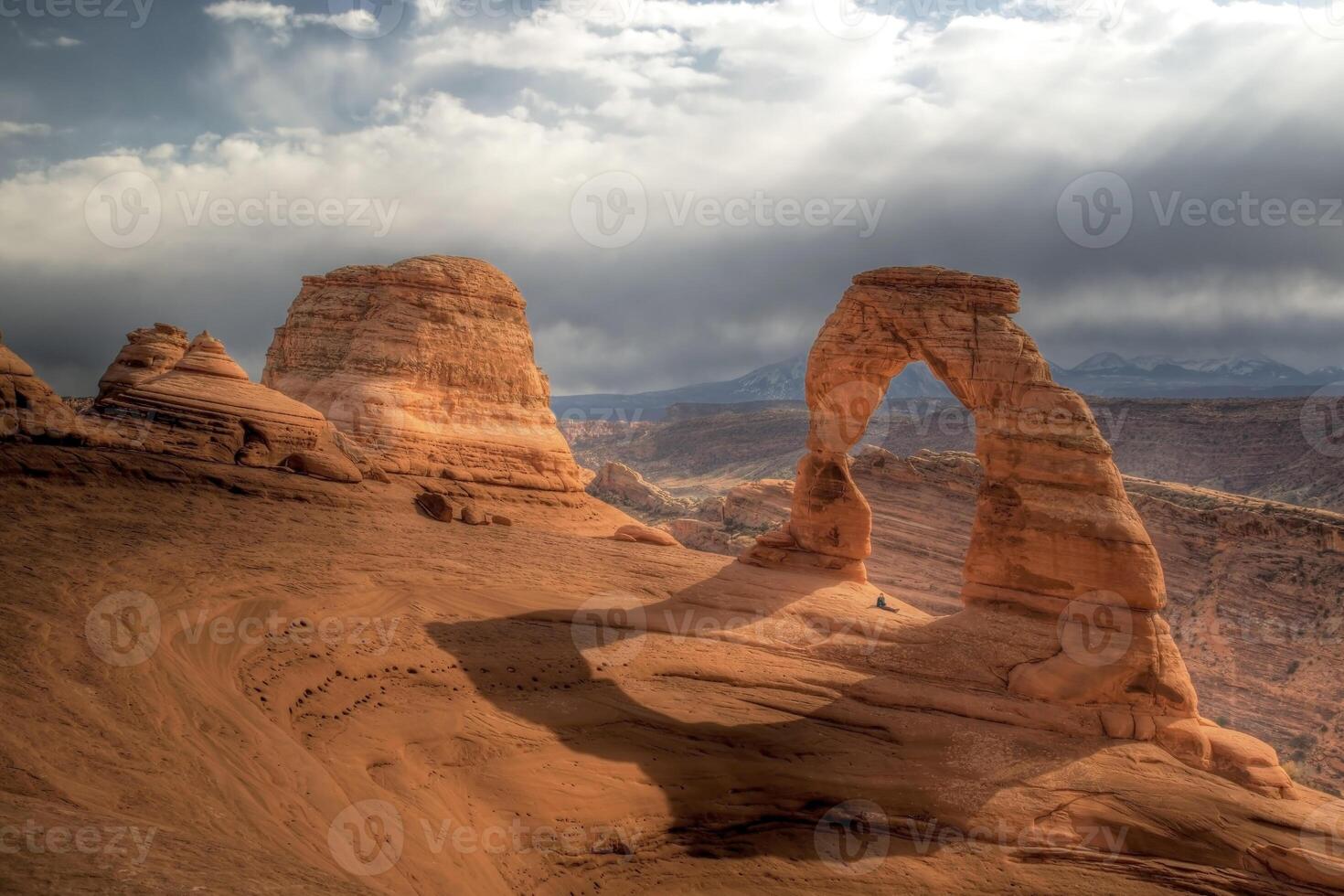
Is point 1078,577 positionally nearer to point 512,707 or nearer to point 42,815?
point 512,707

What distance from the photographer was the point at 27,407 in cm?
1580

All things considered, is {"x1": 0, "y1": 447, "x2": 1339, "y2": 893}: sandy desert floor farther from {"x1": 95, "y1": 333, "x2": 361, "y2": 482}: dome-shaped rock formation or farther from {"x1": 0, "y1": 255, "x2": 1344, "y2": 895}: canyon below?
{"x1": 95, "y1": 333, "x2": 361, "y2": 482}: dome-shaped rock formation

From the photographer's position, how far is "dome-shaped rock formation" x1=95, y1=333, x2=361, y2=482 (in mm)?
18172

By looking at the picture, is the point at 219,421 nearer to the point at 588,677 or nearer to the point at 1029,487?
the point at 588,677

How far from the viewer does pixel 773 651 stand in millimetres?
16500

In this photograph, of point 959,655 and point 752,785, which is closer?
point 752,785

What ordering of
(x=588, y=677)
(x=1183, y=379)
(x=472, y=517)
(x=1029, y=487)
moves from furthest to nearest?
(x=1183, y=379), (x=472, y=517), (x=1029, y=487), (x=588, y=677)

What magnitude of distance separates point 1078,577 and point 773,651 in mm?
5671

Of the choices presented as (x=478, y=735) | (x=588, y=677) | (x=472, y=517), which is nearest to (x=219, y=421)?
(x=472, y=517)

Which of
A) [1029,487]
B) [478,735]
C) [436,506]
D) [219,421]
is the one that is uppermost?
[219,421]

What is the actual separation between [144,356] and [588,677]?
803 inches

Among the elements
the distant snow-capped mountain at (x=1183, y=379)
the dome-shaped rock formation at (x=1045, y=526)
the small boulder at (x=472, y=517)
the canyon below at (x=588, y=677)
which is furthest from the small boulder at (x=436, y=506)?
the distant snow-capped mountain at (x=1183, y=379)

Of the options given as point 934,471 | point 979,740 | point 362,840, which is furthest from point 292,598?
point 934,471

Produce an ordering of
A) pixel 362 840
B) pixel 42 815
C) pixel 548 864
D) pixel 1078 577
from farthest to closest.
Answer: pixel 1078 577
pixel 548 864
pixel 362 840
pixel 42 815
